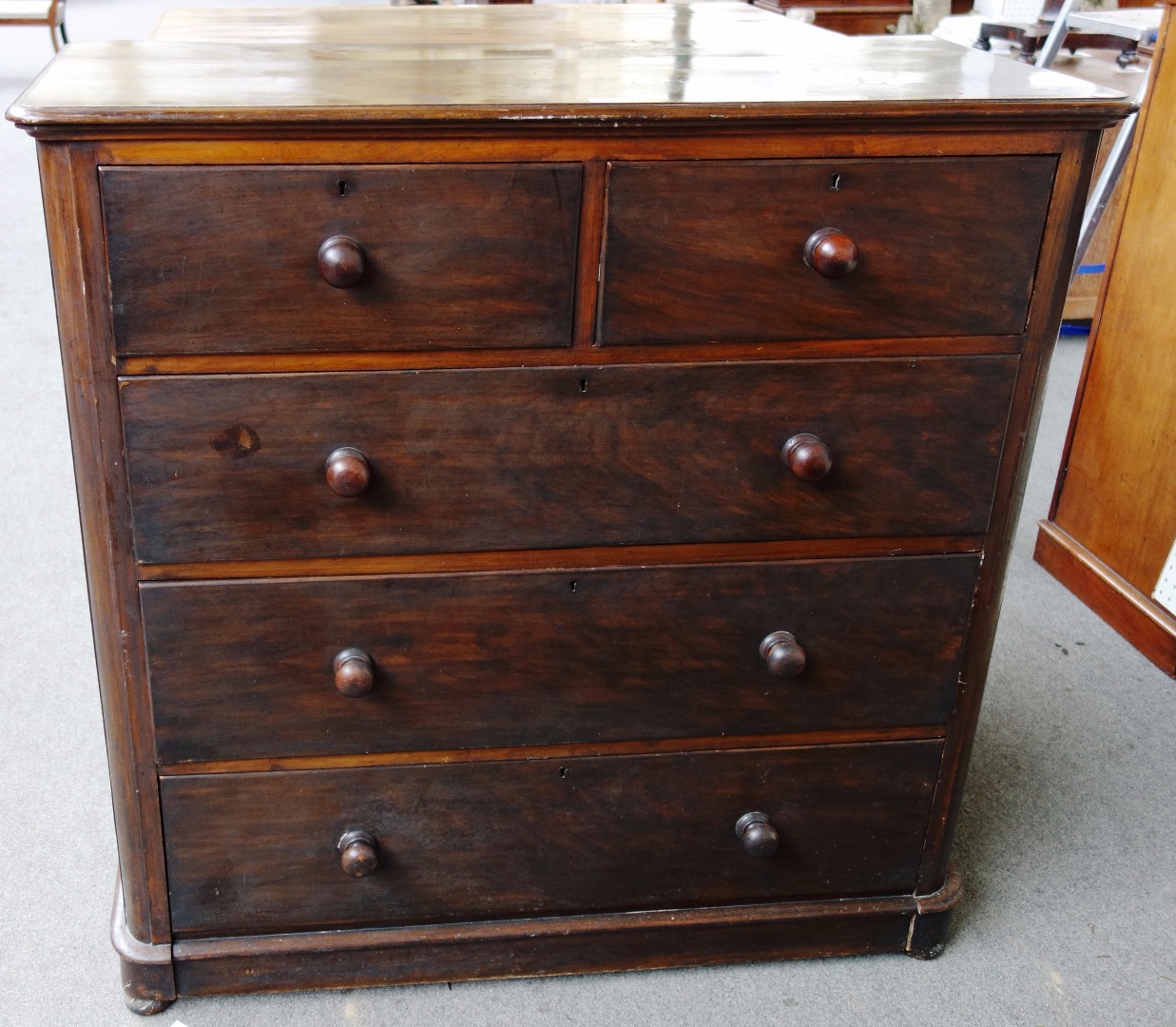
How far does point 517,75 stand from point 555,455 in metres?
0.39

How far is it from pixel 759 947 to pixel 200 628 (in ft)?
2.67

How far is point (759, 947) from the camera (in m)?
1.57

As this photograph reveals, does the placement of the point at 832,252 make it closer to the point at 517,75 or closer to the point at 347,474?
Answer: the point at 517,75

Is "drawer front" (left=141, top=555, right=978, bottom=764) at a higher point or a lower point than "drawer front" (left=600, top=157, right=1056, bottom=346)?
lower

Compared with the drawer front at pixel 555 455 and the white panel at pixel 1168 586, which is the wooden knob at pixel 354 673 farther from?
the white panel at pixel 1168 586

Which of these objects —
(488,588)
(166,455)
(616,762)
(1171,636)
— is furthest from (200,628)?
(1171,636)

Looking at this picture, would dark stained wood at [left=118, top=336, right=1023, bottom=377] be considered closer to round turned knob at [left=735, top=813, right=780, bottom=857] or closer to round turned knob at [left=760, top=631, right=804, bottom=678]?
round turned knob at [left=760, top=631, right=804, bottom=678]

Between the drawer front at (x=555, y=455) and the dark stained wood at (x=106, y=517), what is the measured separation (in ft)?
0.09

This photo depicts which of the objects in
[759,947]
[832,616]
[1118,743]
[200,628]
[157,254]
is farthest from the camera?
[1118,743]

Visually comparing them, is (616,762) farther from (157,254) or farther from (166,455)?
(157,254)

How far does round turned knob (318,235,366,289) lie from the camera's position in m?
1.12

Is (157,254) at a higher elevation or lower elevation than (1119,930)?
higher

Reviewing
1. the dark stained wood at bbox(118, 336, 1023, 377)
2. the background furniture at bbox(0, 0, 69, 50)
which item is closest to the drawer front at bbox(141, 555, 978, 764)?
the dark stained wood at bbox(118, 336, 1023, 377)

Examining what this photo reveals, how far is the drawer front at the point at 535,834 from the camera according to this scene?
140 centimetres
